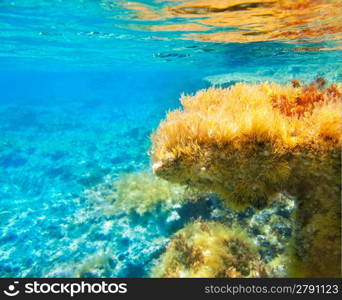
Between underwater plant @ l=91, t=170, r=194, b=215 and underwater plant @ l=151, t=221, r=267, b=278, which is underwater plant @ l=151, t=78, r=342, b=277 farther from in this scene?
underwater plant @ l=91, t=170, r=194, b=215

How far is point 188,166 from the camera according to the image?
3.76 metres

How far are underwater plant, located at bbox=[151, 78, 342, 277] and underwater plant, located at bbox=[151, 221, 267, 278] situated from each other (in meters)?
1.16

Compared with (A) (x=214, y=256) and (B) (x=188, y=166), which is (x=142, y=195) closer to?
(A) (x=214, y=256)

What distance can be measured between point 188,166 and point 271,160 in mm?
1189

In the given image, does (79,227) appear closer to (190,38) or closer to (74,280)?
(74,280)

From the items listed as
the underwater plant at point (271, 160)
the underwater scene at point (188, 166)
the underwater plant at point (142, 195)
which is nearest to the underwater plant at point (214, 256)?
the underwater scene at point (188, 166)

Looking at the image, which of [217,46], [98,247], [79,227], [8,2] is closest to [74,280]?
[98,247]

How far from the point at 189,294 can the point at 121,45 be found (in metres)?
21.5

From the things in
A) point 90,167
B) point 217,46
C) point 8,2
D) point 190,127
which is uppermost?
point 8,2

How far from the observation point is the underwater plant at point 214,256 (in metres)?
4.87

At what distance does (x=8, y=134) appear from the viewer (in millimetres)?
20688

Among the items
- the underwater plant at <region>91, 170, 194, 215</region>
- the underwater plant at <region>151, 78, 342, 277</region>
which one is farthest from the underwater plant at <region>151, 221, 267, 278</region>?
the underwater plant at <region>91, 170, 194, 215</region>

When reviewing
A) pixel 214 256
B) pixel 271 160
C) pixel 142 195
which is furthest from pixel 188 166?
pixel 142 195

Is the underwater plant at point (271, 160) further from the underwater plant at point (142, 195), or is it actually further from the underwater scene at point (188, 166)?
the underwater plant at point (142, 195)
